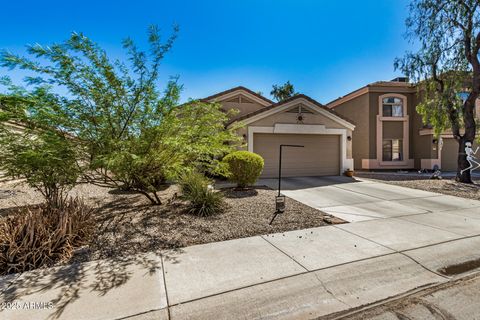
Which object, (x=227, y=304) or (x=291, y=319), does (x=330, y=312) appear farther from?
(x=227, y=304)

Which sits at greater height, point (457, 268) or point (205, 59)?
point (205, 59)

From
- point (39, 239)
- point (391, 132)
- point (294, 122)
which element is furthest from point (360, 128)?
point (39, 239)

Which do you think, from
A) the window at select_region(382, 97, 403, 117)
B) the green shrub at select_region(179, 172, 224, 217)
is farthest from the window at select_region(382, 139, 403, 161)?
the green shrub at select_region(179, 172, 224, 217)

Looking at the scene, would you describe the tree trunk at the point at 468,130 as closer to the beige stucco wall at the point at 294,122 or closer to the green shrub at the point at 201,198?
the beige stucco wall at the point at 294,122

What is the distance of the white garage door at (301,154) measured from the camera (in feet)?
40.6

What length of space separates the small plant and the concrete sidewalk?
329mm

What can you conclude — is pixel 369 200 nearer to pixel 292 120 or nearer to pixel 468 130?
pixel 292 120

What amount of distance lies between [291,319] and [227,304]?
0.71 meters

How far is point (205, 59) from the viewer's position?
10.9 m

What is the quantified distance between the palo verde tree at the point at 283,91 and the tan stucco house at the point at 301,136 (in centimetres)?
2122

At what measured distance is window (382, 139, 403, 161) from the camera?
60.2 feet

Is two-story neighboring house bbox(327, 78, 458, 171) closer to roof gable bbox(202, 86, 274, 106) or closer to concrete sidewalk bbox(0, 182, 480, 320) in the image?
roof gable bbox(202, 86, 274, 106)

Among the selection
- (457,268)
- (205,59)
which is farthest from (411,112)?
(457,268)

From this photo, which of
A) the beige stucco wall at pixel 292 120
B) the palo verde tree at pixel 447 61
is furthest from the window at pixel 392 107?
the beige stucco wall at pixel 292 120
